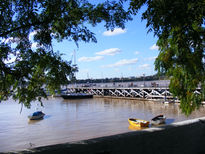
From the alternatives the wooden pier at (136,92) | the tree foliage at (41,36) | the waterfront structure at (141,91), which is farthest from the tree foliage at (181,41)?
the wooden pier at (136,92)

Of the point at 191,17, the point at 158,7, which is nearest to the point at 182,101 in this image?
the point at 191,17

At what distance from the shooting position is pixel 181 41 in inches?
210

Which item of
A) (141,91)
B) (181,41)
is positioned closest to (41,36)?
(181,41)

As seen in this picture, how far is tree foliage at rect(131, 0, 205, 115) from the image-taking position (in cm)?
443

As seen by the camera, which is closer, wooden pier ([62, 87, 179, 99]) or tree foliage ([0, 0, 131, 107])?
tree foliage ([0, 0, 131, 107])

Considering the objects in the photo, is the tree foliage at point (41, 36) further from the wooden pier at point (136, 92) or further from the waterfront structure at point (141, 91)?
the wooden pier at point (136, 92)

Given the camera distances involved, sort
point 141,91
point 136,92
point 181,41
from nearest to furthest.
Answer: point 181,41, point 141,91, point 136,92

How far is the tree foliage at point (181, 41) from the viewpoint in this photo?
4.43m

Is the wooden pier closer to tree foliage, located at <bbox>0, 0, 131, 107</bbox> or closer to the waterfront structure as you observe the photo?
the waterfront structure

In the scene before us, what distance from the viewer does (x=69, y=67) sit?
6508 millimetres

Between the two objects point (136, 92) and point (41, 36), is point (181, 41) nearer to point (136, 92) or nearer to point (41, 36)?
point (41, 36)

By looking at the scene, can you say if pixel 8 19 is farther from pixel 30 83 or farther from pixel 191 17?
pixel 191 17

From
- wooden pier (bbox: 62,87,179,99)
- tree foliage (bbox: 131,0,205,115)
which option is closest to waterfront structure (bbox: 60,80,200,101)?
wooden pier (bbox: 62,87,179,99)

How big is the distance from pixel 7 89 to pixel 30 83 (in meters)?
0.92
